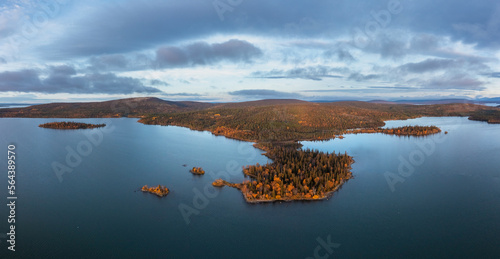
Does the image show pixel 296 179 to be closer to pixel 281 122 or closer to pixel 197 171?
pixel 197 171

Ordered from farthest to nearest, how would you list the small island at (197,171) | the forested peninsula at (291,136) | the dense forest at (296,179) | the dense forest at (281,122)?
the dense forest at (281,122), the small island at (197,171), the forested peninsula at (291,136), the dense forest at (296,179)

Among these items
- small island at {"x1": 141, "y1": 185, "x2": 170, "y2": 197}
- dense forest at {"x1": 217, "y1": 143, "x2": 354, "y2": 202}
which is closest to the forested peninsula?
dense forest at {"x1": 217, "y1": 143, "x2": 354, "y2": 202}

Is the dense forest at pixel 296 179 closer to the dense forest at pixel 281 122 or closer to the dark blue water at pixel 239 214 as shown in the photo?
the dark blue water at pixel 239 214

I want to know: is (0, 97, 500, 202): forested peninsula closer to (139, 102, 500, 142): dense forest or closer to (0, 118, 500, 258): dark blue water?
(139, 102, 500, 142): dense forest

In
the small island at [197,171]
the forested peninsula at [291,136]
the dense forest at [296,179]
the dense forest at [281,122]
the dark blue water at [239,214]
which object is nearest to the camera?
the dark blue water at [239,214]

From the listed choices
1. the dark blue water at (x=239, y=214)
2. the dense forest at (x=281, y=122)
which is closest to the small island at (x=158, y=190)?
the dark blue water at (x=239, y=214)

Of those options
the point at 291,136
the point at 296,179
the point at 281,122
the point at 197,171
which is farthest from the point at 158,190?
the point at 281,122

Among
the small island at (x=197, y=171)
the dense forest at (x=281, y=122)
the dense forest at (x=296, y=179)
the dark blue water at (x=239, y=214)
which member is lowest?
the dark blue water at (x=239, y=214)
